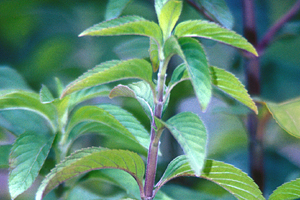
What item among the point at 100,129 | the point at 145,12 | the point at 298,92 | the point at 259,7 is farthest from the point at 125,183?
the point at 259,7

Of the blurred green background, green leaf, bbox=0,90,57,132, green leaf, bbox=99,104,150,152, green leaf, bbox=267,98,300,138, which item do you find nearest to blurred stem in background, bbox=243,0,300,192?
the blurred green background

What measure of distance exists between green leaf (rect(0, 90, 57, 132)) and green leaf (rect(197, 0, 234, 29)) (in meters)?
0.36

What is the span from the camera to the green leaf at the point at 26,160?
347mm

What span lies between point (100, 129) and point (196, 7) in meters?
0.34

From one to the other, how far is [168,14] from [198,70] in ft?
0.29

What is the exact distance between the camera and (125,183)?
0.45m

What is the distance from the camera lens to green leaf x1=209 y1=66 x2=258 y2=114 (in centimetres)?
29

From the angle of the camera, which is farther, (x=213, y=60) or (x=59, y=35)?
(x=213, y=60)

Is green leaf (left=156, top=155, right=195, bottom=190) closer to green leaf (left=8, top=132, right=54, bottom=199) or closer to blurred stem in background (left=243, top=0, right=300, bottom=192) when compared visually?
green leaf (left=8, top=132, right=54, bottom=199)

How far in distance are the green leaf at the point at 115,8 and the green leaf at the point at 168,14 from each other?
0.23 metres

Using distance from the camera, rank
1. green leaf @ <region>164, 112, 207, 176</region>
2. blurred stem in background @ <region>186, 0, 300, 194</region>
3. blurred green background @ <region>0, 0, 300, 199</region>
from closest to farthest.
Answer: green leaf @ <region>164, 112, 207, 176</region>, blurred stem in background @ <region>186, 0, 300, 194</region>, blurred green background @ <region>0, 0, 300, 199</region>

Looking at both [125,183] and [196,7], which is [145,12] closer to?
[196,7]

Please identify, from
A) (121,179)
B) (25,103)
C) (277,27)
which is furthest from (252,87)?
(25,103)

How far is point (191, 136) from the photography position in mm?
258
